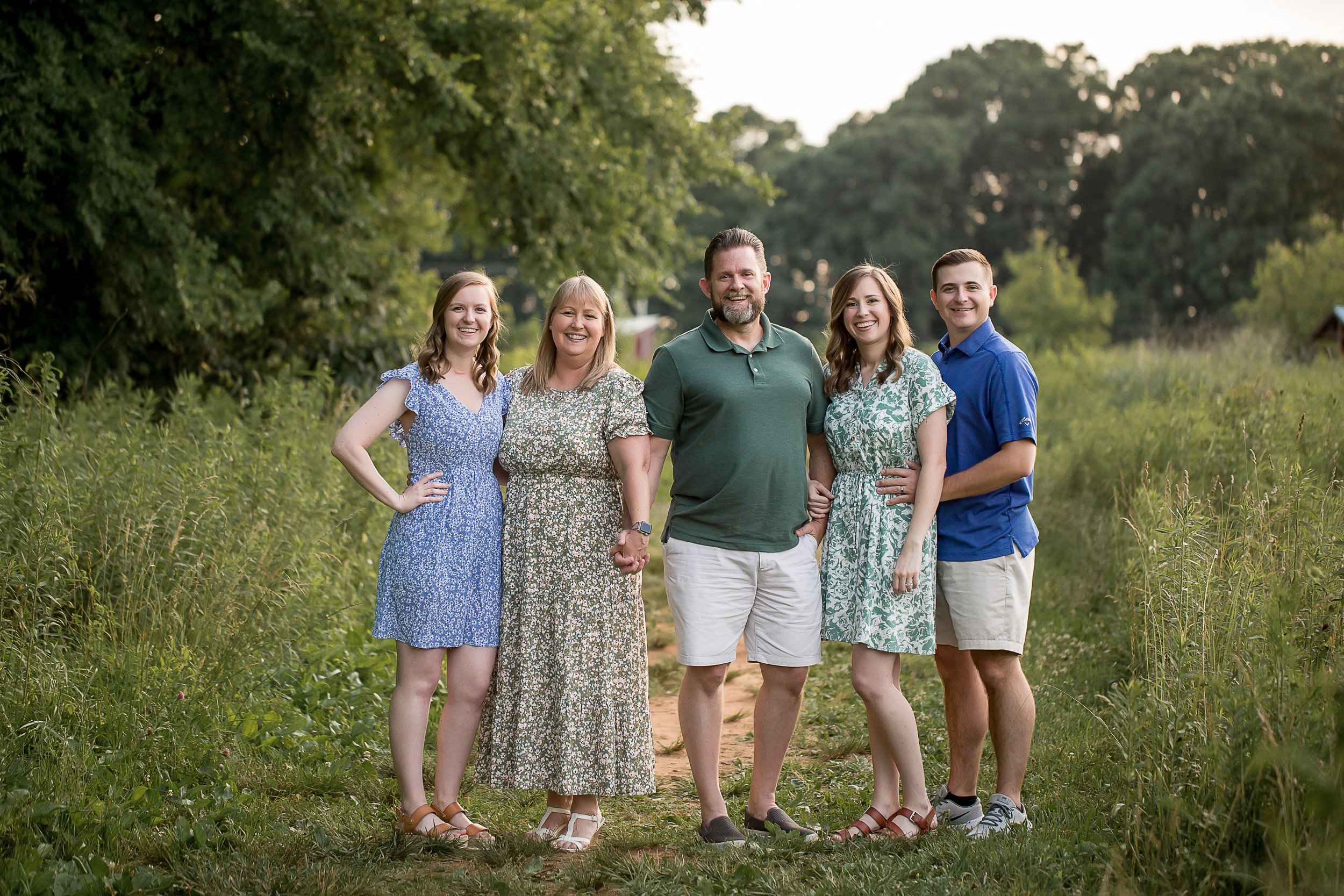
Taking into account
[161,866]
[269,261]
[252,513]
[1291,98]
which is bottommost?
[161,866]

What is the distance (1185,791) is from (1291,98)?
51.2 metres

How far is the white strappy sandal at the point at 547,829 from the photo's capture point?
4133mm

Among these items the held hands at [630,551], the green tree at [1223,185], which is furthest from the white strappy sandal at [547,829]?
the green tree at [1223,185]

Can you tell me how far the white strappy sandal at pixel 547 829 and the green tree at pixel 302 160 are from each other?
5.50 meters

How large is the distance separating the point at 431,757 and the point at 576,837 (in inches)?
44.4

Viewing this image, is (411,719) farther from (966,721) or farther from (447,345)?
(966,721)

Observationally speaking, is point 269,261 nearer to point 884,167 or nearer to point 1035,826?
point 1035,826

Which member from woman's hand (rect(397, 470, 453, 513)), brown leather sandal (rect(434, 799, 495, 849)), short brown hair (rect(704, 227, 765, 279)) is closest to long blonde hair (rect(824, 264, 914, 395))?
short brown hair (rect(704, 227, 765, 279))

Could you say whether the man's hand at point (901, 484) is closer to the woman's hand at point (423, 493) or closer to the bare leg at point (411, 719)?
the woman's hand at point (423, 493)

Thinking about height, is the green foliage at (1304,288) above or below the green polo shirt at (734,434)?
above

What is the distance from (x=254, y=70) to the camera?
10094 mm

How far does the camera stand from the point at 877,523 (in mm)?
4168

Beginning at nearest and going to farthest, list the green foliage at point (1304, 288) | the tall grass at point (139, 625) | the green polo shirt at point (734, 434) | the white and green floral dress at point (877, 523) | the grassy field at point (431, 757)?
the grassy field at point (431, 757) < the tall grass at point (139, 625) < the white and green floral dress at point (877, 523) < the green polo shirt at point (734, 434) < the green foliage at point (1304, 288)

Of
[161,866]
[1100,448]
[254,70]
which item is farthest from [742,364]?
[254,70]
